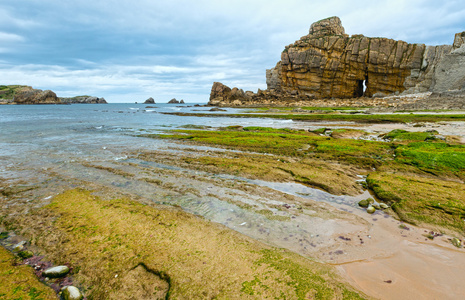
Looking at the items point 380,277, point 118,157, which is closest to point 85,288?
point 380,277

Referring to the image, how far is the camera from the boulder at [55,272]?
5.22 metres

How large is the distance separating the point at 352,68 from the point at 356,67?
1.85 metres

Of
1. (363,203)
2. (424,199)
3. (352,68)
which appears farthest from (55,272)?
(352,68)

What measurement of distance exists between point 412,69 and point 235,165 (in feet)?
418

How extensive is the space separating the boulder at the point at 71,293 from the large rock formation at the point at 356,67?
116232 millimetres

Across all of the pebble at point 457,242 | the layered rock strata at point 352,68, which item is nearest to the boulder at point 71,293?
the pebble at point 457,242

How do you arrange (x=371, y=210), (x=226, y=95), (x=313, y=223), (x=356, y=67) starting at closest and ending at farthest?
(x=313, y=223) → (x=371, y=210) → (x=356, y=67) → (x=226, y=95)

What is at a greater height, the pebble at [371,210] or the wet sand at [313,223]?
the pebble at [371,210]

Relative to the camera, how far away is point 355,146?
19125 millimetres

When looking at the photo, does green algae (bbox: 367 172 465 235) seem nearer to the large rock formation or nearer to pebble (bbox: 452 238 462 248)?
pebble (bbox: 452 238 462 248)

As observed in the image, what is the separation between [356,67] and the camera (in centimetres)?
11362

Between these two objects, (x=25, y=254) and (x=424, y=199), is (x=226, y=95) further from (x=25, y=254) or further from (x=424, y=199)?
(x=25, y=254)

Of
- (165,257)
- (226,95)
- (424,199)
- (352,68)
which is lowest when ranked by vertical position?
(165,257)

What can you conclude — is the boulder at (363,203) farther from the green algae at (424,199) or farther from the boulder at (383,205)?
the green algae at (424,199)
